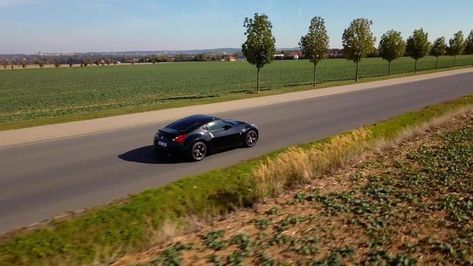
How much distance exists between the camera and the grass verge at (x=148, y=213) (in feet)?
18.3

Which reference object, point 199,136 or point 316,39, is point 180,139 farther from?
point 316,39

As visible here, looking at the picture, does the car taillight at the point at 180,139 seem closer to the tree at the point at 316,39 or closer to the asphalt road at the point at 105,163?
the asphalt road at the point at 105,163

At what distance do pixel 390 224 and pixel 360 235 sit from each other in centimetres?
71

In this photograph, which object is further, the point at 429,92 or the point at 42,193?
the point at 429,92

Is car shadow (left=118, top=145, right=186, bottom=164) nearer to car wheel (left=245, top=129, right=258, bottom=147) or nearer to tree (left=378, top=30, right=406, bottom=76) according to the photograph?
A: car wheel (left=245, top=129, right=258, bottom=147)

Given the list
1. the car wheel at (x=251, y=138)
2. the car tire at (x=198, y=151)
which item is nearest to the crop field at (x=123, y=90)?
the car wheel at (x=251, y=138)

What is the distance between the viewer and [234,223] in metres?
6.96

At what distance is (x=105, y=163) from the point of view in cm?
1067

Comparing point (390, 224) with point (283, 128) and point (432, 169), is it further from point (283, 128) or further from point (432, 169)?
point (283, 128)

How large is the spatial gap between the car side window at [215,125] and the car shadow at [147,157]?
3.92ft

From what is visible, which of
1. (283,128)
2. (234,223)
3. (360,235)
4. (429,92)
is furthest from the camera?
(429,92)

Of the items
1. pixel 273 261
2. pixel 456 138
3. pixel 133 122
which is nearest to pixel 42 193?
pixel 273 261

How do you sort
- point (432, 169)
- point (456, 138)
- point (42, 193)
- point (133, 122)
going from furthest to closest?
point (133, 122)
point (456, 138)
point (432, 169)
point (42, 193)

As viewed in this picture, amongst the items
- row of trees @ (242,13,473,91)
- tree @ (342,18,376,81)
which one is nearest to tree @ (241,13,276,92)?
row of trees @ (242,13,473,91)
